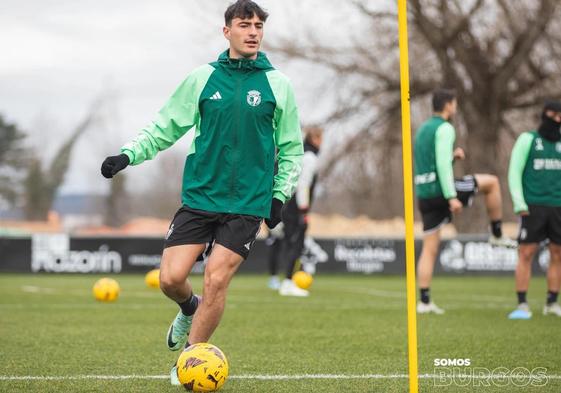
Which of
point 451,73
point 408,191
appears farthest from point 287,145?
point 451,73

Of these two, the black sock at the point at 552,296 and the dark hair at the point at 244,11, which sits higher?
the dark hair at the point at 244,11

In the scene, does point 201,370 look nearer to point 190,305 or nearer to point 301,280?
point 190,305

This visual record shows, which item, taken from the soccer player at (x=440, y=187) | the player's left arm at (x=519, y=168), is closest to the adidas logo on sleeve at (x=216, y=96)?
the soccer player at (x=440, y=187)

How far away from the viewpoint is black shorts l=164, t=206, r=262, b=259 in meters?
6.12

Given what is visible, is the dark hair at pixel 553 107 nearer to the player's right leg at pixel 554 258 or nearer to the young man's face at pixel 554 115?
the young man's face at pixel 554 115

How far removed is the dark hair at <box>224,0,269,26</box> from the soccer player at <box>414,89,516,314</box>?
5436mm

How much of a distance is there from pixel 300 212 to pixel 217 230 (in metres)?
8.62

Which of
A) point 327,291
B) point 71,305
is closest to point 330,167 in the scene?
point 327,291

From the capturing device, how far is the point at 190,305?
6676mm

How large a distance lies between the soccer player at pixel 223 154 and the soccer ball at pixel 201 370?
1.14 ft

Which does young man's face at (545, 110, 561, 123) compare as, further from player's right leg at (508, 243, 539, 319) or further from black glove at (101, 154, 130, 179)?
black glove at (101, 154, 130, 179)

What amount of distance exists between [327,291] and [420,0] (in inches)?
589

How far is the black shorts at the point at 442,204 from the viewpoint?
37.5 feet

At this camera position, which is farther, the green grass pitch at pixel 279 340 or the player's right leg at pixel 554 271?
the player's right leg at pixel 554 271
